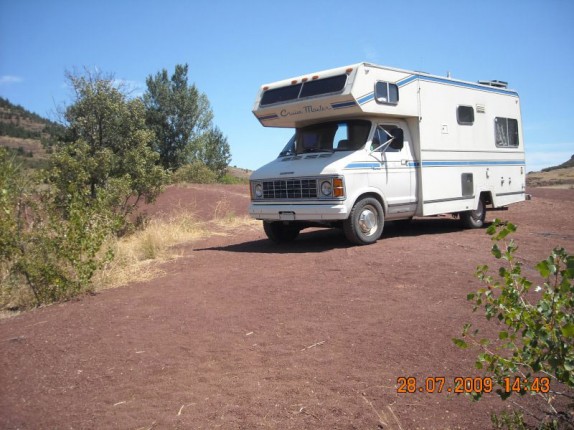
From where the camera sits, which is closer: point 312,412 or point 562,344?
point 562,344

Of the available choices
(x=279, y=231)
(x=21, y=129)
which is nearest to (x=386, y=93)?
(x=279, y=231)

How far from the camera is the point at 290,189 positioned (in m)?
9.06

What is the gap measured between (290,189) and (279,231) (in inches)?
54.9

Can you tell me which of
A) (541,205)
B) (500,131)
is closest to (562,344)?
(500,131)

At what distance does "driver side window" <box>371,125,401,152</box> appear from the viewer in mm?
9250

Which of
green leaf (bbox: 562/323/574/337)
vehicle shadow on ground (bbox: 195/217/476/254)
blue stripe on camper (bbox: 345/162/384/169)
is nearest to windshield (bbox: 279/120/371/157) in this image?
blue stripe on camper (bbox: 345/162/384/169)

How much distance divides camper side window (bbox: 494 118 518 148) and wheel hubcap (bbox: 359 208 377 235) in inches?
187

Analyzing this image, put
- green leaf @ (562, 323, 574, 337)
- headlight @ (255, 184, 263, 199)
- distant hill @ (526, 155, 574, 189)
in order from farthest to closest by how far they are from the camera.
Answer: distant hill @ (526, 155, 574, 189), headlight @ (255, 184, 263, 199), green leaf @ (562, 323, 574, 337)

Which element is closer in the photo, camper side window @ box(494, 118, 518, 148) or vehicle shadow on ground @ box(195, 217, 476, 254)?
vehicle shadow on ground @ box(195, 217, 476, 254)

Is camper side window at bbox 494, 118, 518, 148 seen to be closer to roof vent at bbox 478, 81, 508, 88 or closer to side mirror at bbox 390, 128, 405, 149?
roof vent at bbox 478, 81, 508, 88

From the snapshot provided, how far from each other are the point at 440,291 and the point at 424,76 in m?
5.64

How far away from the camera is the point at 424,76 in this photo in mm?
10102

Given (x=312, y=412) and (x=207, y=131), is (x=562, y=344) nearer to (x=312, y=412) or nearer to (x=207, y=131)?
(x=312, y=412)

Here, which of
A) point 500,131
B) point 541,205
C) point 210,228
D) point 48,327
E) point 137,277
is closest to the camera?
point 48,327
